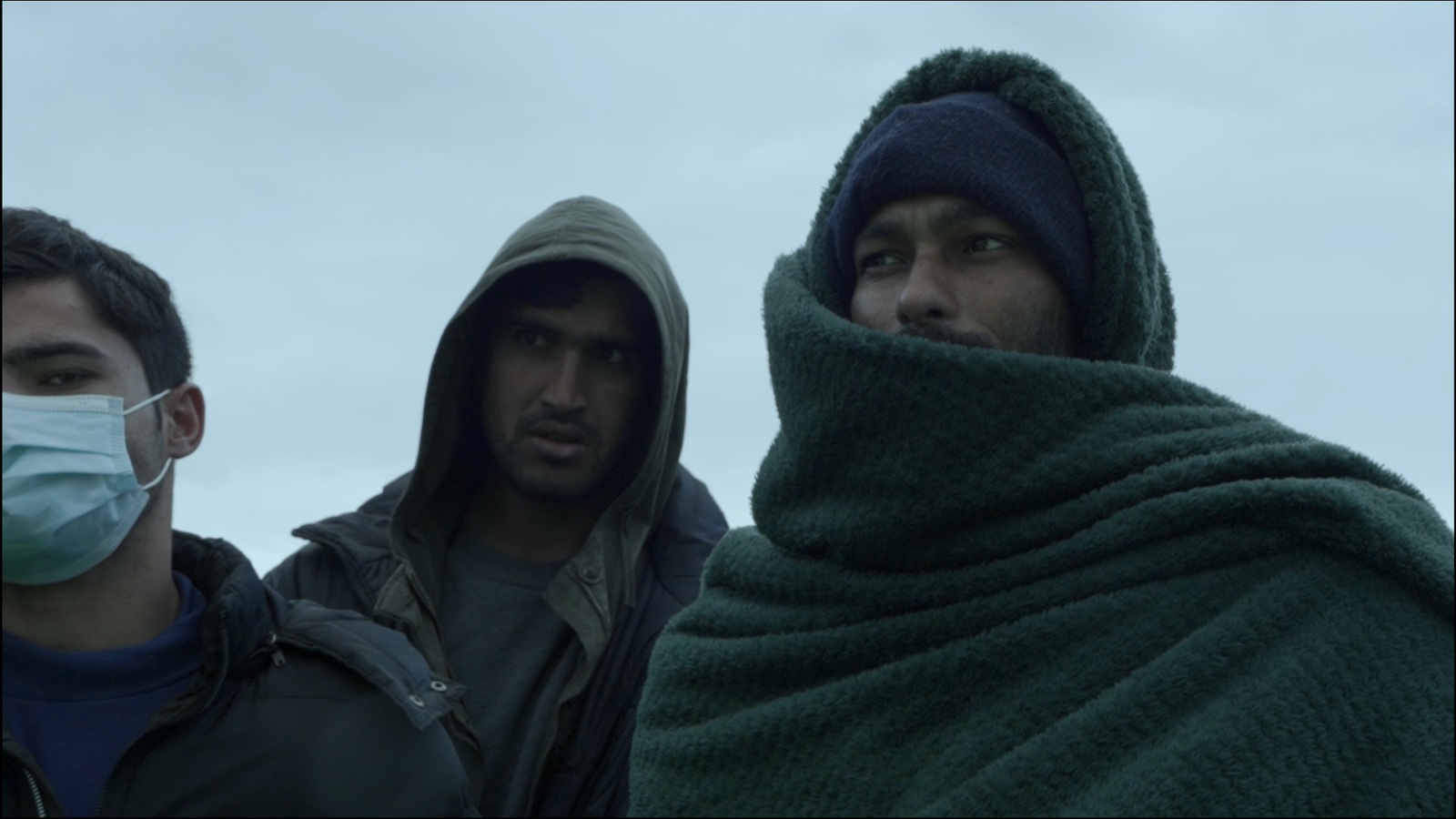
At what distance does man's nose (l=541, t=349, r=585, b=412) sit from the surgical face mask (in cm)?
127

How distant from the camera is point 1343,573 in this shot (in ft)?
7.59

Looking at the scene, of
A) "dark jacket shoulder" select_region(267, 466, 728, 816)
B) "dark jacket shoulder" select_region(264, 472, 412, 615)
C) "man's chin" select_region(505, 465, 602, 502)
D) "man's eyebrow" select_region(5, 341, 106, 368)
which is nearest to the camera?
"man's eyebrow" select_region(5, 341, 106, 368)

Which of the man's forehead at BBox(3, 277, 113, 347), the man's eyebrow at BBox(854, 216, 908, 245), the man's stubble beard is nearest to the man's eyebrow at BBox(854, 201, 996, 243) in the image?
the man's eyebrow at BBox(854, 216, 908, 245)

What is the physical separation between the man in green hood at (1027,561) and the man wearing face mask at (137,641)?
44 centimetres

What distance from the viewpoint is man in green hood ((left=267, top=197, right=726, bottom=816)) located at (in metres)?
3.23

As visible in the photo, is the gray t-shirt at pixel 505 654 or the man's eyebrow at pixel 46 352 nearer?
the man's eyebrow at pixel 46 352

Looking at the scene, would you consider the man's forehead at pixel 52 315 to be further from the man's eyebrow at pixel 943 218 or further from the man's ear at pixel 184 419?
the man's eyebrow at pixel 943 218

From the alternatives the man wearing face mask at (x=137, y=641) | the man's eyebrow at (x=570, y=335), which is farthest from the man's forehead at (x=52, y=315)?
the man's eyebrow at (x=570, y=335)

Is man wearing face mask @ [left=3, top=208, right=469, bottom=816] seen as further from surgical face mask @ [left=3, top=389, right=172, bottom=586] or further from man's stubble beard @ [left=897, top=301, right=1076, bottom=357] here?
man's stubble beard @ [left=897, top=301, right=1076, bottom=357]

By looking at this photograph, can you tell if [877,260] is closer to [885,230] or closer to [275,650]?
[885,230]

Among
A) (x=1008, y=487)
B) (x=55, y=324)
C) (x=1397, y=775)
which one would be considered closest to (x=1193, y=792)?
(x=1397, y=775)

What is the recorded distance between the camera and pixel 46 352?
2482 millimetres

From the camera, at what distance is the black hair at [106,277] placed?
102 inches

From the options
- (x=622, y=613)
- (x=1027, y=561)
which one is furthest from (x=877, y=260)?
(x=622, y=613)
